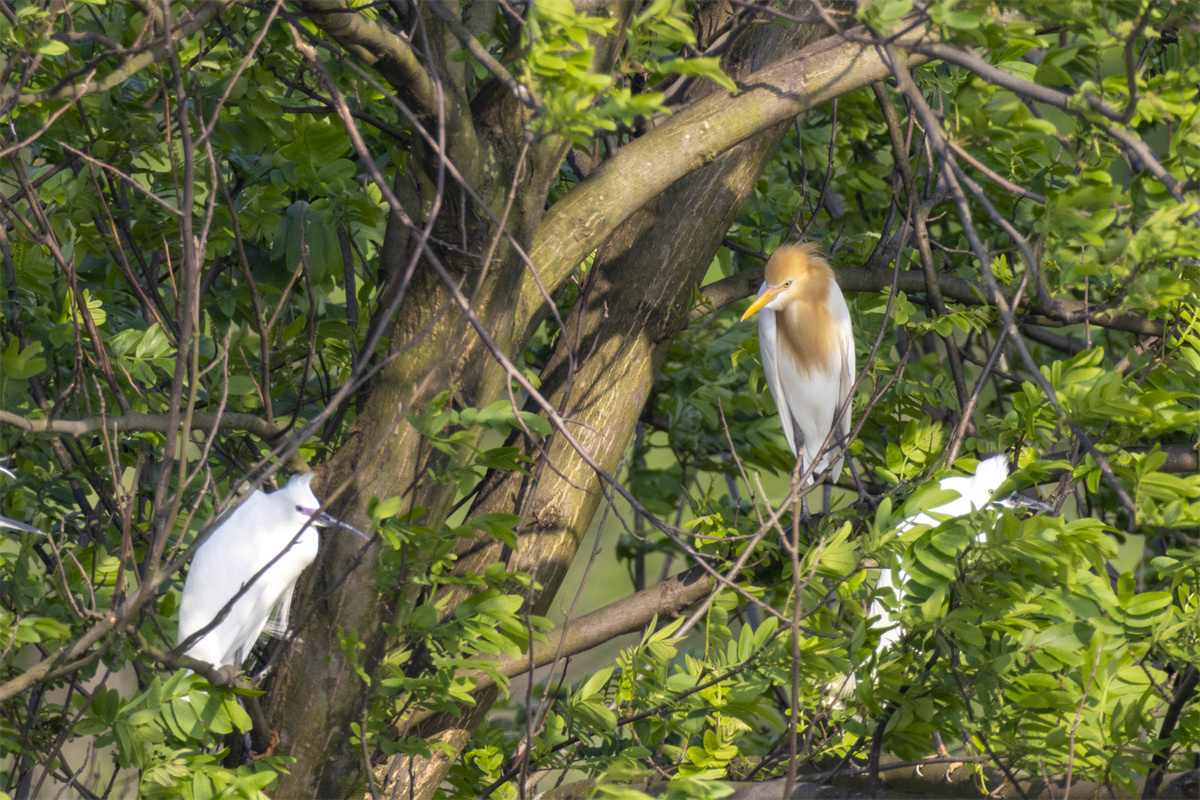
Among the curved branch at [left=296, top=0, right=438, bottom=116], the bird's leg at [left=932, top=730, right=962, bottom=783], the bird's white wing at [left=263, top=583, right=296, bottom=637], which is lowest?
the bird's leg at [left=932, top=730, right=962, bottom=783]

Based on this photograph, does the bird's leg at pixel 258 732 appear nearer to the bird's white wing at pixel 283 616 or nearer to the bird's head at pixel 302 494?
the bird's white wing at pixel 283 616

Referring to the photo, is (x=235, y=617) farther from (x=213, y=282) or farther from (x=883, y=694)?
(x=883, y=694)

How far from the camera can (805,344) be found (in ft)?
10.7

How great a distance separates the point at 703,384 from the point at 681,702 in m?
1.16

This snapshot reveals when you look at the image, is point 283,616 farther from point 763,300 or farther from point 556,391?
point 763,300

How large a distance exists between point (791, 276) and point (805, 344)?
0.61 metres

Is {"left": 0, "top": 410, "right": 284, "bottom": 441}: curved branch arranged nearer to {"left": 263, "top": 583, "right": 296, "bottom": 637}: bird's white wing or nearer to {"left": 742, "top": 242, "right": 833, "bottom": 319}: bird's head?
{"left": 263, "top": 583, "right": 296, "bottom": 637}: bird's white wing

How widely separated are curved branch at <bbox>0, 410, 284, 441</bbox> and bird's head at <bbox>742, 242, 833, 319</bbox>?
1.48 m

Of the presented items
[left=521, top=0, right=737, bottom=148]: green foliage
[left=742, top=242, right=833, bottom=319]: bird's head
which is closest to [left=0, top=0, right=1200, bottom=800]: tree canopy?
[left=521, top=0, right=737, bottom=148]: green foliage

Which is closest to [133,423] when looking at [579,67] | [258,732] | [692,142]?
[258,732]

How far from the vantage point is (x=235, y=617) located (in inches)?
71.7

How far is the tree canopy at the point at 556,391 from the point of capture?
1.16 metres

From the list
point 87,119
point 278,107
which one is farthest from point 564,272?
point 87,119

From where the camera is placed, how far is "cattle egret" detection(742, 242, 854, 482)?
2691mm
